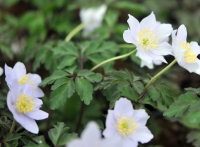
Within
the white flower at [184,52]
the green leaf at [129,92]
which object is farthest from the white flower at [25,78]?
the white flower at [184,52]

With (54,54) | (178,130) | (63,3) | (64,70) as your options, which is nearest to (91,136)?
(64,70)

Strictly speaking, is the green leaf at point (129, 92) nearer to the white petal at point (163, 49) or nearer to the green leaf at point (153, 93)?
the green leaf at point (153, 93)

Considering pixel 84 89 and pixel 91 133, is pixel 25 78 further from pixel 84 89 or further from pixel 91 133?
pixel 91 133

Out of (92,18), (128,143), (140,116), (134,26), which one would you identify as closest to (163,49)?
(134,26)

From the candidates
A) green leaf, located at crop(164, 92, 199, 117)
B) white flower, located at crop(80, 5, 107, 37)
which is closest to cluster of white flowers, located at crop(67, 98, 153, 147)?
green leaf, located at crop(164, 92, 199, 117)

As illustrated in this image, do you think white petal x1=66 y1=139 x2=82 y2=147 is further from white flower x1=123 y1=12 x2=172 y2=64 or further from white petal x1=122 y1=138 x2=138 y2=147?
white flower x1=123 y1=12 x2=172 y2=64

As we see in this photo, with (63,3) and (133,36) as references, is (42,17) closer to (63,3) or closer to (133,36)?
(63,3)

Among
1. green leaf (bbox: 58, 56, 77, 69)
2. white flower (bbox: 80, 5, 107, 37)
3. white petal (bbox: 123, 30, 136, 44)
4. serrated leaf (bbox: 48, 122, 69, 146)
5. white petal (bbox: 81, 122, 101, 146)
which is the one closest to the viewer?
white petal (bbox: 81, 122, 101, 146)
